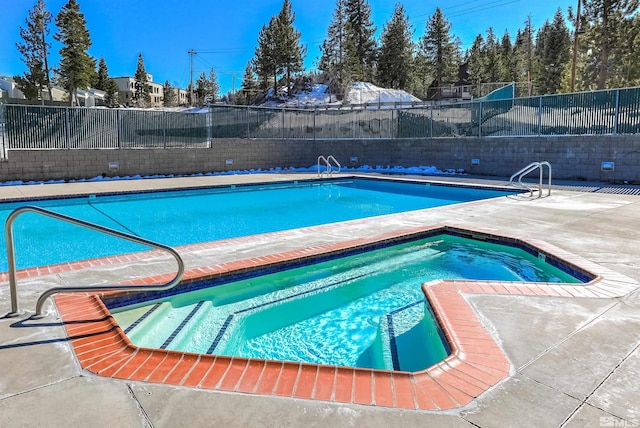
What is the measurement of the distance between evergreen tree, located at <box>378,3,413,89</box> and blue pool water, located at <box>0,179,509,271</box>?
34462mm

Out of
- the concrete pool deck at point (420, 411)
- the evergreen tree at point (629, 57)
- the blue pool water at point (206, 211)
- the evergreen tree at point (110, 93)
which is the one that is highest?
the evergreen tree at point (110, 93)

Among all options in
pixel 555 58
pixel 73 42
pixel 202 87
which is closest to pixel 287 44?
pixel 73 42

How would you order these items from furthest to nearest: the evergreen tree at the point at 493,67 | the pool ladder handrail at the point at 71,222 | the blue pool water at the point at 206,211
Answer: the evergreen tree at the point at 493,67 → the blue pool water at the point at 206,211 → the pool ladder handrail at the point at 71,222

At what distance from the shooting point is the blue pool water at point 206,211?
6.31 metres

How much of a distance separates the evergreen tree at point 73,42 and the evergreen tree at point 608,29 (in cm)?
3977

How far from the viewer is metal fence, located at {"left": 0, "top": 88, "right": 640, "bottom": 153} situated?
1233cm

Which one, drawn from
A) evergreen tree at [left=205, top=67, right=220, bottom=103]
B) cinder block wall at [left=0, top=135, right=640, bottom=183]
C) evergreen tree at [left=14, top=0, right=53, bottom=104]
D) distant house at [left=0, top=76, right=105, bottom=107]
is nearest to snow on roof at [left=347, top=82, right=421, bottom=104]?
Answer: cinder block wall at [left=0, top=135, right=640, bottom=183]

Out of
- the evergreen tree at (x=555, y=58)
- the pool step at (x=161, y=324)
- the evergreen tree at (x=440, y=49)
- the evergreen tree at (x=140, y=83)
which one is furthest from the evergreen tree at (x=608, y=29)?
the evergreen tree at (x=140, y=83)

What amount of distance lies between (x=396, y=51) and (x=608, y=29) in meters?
20.6

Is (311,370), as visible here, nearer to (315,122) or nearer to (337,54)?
(315,122)

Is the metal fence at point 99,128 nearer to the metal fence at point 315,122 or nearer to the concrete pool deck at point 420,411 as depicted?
the metal fence at point 315,122

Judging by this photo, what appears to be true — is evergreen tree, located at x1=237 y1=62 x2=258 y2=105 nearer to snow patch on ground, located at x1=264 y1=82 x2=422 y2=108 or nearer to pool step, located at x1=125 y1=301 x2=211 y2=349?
snow patch on ground, located at x1=264 y1=82 x2=422 y2=108

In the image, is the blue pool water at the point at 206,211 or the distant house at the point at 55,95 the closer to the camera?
the blue pool water at the point at 206,211

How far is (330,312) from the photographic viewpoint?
12.7 feet
